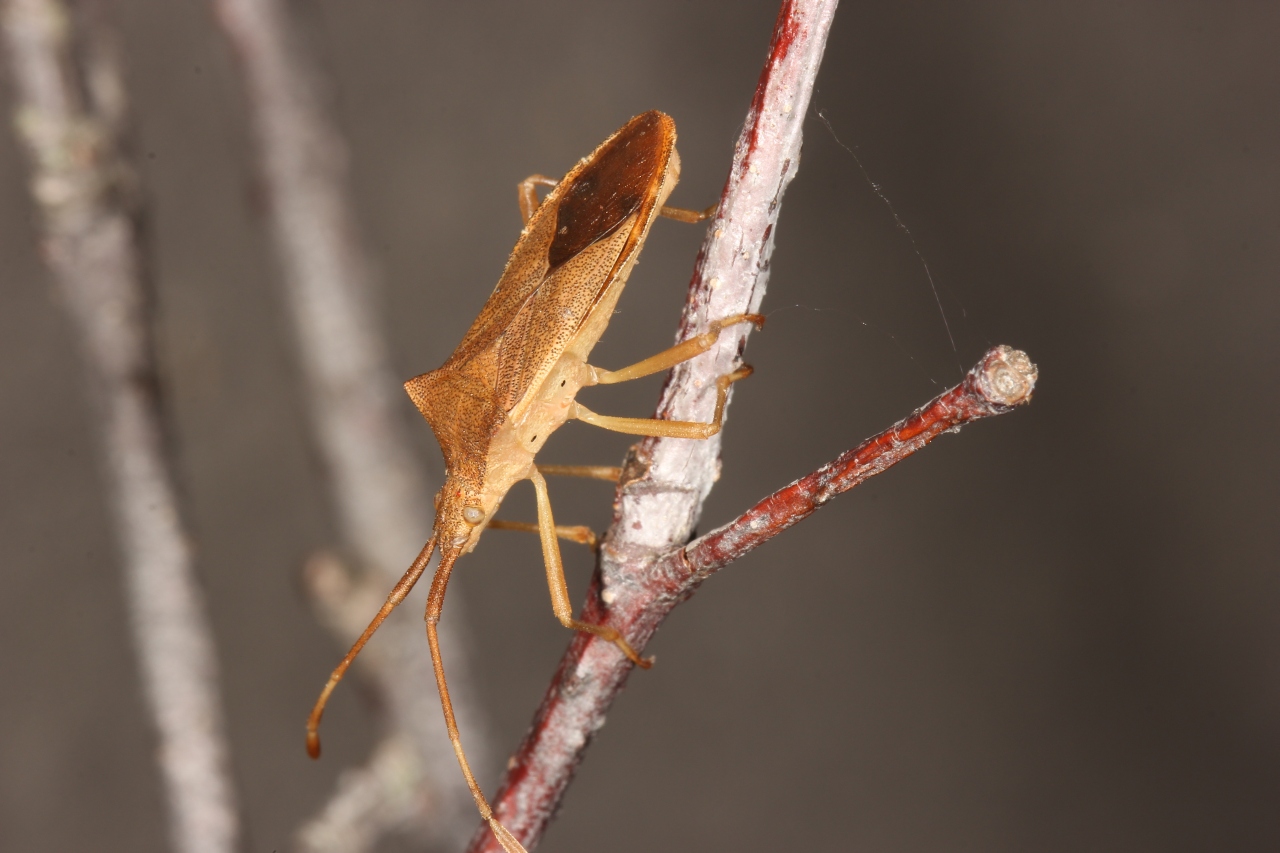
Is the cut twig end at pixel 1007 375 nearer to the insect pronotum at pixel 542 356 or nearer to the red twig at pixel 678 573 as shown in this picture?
the red twig at pixel 678 573

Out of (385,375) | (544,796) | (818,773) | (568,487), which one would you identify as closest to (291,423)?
(568,487)

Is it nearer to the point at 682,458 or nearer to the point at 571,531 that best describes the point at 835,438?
the point at 571,531

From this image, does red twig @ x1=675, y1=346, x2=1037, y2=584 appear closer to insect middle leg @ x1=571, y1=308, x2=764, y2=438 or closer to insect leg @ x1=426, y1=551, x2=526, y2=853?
insect middle leg @ x1=571, y1=308, x2=764, y2=438

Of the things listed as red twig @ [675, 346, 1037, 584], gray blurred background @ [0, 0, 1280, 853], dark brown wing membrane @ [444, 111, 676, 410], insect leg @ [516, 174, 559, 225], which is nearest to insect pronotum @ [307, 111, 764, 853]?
dark brown wing membrane @ [444, 111, 676, 410]

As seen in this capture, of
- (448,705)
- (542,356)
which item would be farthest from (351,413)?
(448,705)

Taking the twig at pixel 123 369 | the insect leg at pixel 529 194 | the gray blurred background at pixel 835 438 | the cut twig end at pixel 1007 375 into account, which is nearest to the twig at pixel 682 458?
the cut twig end at pixel 1007 375

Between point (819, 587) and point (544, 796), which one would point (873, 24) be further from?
point (544, 796)
